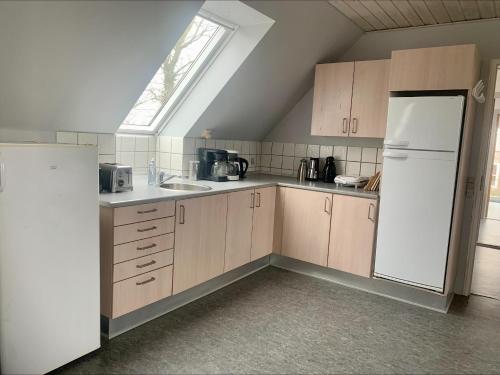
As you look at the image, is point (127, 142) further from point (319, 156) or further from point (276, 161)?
point (319, 156)

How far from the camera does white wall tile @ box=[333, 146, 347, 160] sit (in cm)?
396

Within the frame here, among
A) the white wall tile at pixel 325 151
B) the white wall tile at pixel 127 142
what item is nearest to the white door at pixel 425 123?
the white wall tile at pixel 325 151

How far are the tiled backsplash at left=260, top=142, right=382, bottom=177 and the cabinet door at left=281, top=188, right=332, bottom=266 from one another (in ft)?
2.14

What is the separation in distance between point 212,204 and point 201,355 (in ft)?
3.55

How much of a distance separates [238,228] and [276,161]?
1.39m

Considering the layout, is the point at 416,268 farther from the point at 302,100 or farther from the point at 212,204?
the point at 302,100

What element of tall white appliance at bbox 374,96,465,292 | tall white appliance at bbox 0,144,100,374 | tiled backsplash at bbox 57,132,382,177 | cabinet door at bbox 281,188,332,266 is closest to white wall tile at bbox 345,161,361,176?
tiled backsplash at bbox 57,132,382,177

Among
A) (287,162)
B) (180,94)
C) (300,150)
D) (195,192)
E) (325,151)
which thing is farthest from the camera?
(287,162)

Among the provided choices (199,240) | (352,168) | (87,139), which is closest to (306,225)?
(352,168)

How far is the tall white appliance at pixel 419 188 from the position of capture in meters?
2.89

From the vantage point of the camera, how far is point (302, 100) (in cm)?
419

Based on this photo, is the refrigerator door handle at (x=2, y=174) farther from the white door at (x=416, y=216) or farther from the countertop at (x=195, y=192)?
the white door at (x=416, y=216)

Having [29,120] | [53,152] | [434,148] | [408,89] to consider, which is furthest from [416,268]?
[29,120]

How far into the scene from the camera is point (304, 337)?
8.30 feet
